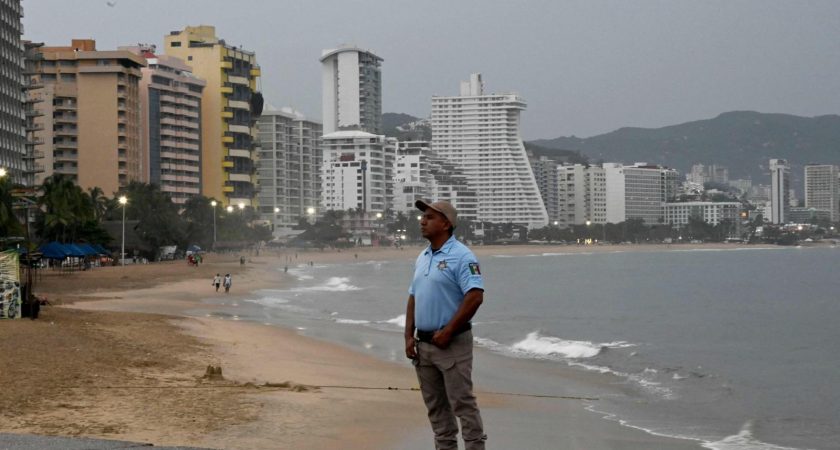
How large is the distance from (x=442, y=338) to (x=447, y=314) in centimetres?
17

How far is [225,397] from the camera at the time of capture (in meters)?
14.1

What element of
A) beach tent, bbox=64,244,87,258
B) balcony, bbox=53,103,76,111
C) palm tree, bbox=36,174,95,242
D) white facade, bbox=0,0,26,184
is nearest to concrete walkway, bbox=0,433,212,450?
beach tent, bbox=64,244,87,258

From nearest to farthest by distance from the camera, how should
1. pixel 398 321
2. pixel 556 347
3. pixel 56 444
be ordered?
pixel 56 444 → pixel 556 347 → pixel 398 321

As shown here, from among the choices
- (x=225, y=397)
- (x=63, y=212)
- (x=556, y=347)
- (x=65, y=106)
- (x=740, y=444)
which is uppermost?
(x=65, y=106)

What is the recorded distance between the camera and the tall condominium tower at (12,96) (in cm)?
8506

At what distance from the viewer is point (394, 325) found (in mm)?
36625

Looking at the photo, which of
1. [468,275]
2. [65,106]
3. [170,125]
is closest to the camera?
[468,275]

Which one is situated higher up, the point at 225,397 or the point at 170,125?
the point at 170,125

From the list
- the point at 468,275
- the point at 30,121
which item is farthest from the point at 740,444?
the point at 30,121

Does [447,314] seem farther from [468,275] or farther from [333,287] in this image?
[333,287]

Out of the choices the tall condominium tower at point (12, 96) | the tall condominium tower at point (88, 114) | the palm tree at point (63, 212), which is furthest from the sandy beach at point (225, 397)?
the tall condominium tower at point (88, 114)

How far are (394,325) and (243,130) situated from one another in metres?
116

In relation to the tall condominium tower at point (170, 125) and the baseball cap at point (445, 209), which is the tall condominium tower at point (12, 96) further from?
the baseball cap at point (445, 209)

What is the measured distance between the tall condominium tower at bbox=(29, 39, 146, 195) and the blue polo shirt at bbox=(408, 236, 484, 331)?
118341 millimetres
